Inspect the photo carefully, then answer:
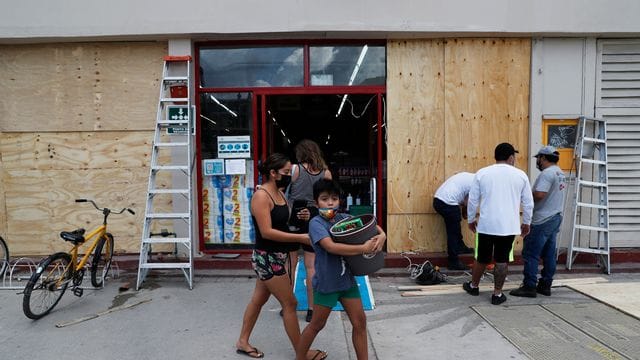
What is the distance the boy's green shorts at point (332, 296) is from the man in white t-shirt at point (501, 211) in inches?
96.2

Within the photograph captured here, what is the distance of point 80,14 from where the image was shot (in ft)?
21.7

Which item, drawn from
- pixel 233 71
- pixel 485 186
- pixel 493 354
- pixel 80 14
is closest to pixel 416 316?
pixel 493 354

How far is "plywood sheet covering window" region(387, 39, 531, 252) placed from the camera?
6.91 meters

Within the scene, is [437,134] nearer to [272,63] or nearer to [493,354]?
[272,63]

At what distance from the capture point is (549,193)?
5594 mm

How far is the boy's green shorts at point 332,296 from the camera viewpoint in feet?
11.5

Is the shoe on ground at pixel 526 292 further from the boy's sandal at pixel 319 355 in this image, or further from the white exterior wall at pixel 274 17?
the white exterior wall at pixel 274 17

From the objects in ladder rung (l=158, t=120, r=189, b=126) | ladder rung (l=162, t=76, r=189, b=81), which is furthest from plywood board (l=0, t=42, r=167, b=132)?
ladder rung (l=158, t=120, r=189, b=126)

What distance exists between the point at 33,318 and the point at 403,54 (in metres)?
5.73

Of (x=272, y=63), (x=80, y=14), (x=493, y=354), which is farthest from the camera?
(x=272, y=63)

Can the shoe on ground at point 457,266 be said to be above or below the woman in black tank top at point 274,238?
below

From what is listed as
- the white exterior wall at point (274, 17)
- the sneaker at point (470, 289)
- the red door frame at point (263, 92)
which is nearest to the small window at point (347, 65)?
the red door frame at point (263, 92)

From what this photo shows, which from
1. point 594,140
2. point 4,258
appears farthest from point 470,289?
point 4,258

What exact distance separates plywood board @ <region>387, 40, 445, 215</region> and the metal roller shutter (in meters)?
2.40
